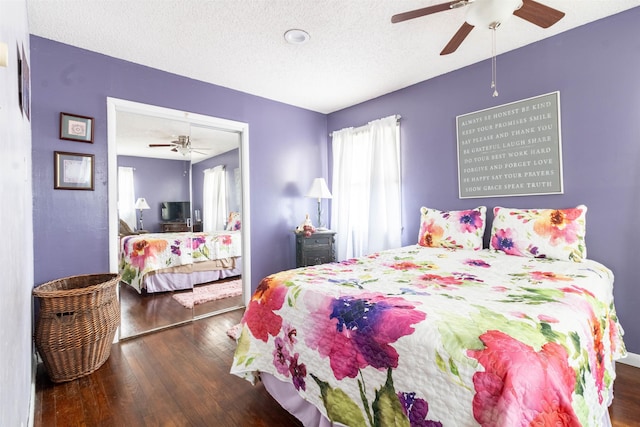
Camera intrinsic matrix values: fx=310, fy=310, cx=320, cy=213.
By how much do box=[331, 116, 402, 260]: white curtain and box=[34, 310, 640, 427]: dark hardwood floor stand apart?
205 cm

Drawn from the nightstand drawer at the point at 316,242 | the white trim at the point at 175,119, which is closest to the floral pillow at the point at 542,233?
the nightstand drawer at the point at 316,242

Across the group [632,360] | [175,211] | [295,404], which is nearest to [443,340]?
[295,404]

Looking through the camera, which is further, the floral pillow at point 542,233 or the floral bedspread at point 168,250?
the floral bedspread at point 168,250

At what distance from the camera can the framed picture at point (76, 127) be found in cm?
242

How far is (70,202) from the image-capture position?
2463 millimetres

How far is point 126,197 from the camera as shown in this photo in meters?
2.88

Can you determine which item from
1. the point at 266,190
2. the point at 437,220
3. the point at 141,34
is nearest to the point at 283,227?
the point at 266,190

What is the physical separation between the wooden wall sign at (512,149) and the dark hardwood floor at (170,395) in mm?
1495

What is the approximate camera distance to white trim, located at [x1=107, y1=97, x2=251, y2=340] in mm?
2633

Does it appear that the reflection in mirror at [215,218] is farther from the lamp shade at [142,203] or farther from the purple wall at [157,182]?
the lamp shade at [142,203]

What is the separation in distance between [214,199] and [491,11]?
297 cm

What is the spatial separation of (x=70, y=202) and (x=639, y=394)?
4.08 meters

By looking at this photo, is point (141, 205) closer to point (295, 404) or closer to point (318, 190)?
point (318, 190)

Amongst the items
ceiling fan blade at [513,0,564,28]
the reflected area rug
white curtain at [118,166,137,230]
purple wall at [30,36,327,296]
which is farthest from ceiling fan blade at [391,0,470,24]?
the reflected area rug
